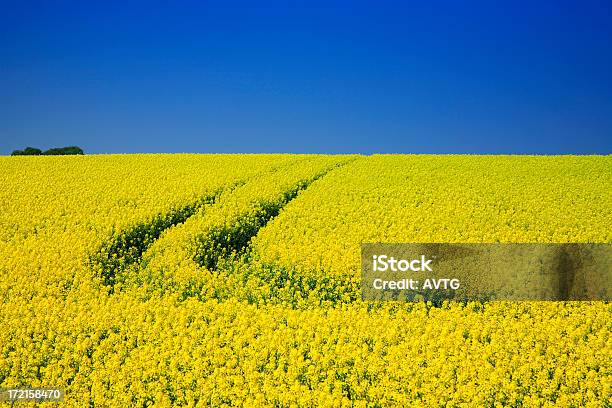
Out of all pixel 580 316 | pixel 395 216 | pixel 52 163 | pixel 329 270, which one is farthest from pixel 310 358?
pixel 52 163

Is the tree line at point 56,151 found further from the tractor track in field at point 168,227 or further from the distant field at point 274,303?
the tractor track in field at point 168,227

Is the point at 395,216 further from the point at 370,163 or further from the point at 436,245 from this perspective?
the point at 370,163

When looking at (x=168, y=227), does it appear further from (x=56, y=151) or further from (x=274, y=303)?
(x=56, y=151)

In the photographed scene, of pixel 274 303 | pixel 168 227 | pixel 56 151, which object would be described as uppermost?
pixel 56 151

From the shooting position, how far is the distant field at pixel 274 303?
781cm

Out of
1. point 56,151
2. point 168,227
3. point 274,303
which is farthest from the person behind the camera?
point 56,151

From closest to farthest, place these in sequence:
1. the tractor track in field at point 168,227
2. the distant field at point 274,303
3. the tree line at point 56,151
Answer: the distant field at point 274,303, the tractor track in field at point 168,227, the tree line at point 56,151

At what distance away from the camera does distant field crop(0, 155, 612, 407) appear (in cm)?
781

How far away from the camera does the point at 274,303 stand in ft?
37.8

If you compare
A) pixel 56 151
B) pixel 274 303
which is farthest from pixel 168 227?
pixel 56 151

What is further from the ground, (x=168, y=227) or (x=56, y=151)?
(x=56, y=151)

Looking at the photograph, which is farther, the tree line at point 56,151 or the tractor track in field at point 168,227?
the tree line at point 56,151

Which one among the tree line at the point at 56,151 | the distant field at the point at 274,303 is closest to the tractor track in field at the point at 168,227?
the distant field at the point at 274,303

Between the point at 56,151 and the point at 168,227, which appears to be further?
the point at 56,151
